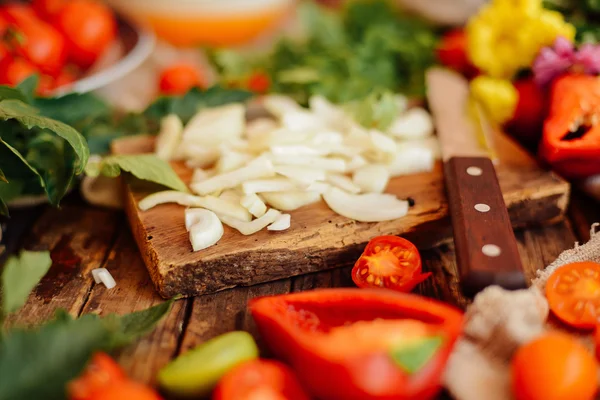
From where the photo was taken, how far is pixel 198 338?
0.97 m

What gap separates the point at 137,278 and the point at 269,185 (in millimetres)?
311

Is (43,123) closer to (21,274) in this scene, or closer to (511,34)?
(21,274)

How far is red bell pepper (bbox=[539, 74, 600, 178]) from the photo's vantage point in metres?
1.19

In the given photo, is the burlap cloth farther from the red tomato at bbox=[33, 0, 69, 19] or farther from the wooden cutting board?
the red tomato at bbox=[33, 0, 69, 19]

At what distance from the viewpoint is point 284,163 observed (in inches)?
48.1

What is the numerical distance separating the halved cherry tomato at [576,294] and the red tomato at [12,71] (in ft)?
4.18

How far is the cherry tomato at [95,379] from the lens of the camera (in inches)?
28.2

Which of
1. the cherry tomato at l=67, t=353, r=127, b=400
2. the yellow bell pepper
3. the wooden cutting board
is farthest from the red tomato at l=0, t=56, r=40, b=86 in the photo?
the yellow bell pepper

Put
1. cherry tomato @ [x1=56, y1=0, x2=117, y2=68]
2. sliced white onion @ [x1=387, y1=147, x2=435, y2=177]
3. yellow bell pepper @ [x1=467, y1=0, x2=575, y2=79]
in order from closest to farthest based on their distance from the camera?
1. sliced white onion @ [x1=387, y1=147, x2=435, y2=177]
2. yellow bell pepper @ [x1=467, y1=0, x2=575, y2=79]
3. cherry tomato @ [x1=56, y1=0, x2=117, y2=68]

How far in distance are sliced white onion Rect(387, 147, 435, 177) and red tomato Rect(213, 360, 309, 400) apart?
0.60m

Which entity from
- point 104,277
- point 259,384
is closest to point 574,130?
point 259,384

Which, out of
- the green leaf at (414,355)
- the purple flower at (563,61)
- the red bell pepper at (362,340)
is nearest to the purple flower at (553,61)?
the purple flower at (563,61)

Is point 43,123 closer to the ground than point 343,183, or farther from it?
farther from it

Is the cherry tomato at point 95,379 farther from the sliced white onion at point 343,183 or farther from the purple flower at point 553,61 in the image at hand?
the purple flower at point 553,61
